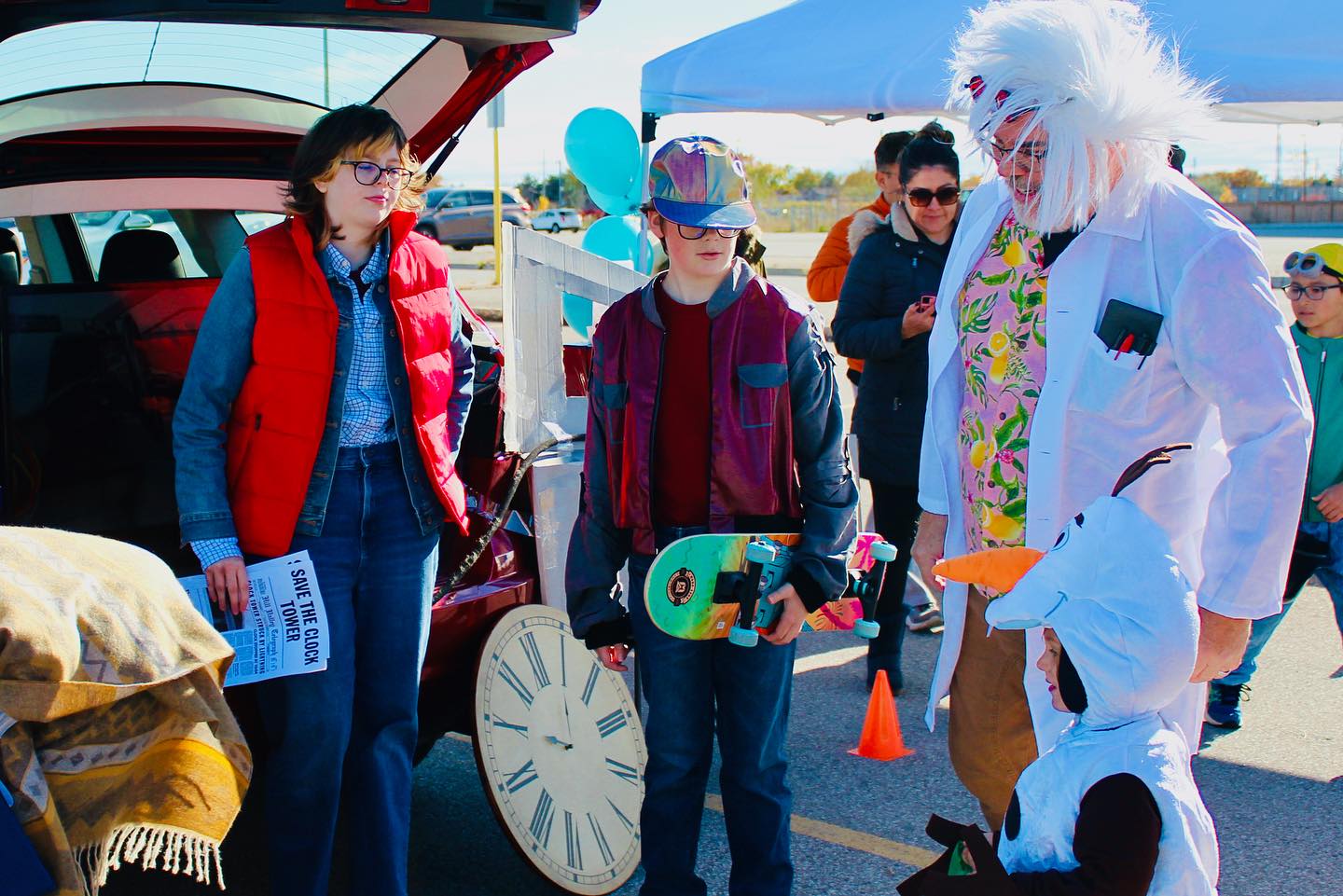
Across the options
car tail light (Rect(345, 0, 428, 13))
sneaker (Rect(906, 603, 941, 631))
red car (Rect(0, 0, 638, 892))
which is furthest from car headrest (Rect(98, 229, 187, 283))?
sneaker (Rect(906, 603, 941, 631))

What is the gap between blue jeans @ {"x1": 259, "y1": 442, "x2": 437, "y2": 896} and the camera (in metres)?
2.66

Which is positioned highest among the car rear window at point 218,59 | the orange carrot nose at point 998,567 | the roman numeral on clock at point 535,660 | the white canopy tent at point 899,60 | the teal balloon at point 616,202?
the white canopy tent at point 899,60

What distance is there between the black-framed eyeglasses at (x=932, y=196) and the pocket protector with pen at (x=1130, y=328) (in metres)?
2.07

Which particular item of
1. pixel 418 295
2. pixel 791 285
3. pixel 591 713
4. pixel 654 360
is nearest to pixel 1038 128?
pixel 654 360

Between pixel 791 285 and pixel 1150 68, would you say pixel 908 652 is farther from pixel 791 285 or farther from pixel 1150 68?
pixel 791 285

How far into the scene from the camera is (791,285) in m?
A: 21.1

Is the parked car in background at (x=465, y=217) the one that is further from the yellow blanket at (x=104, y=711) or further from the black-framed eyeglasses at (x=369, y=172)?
the yellow blanket at (x=104, y=711)

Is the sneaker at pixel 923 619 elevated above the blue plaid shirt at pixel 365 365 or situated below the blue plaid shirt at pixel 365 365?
below

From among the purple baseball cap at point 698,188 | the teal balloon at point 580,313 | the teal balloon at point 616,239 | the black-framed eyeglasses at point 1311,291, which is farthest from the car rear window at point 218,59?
the teal balloon at point 616,239

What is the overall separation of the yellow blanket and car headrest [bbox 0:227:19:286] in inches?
107

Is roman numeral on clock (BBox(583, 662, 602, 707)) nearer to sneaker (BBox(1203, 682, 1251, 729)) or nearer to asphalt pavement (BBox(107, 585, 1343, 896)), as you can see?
asphalt pavement (BBox(107, 585, 1343, 896))

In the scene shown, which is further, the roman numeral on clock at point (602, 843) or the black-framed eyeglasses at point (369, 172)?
the roman numeral on clock at point (602, 843)

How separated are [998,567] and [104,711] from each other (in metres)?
1.33

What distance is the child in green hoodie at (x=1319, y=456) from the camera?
420cm
